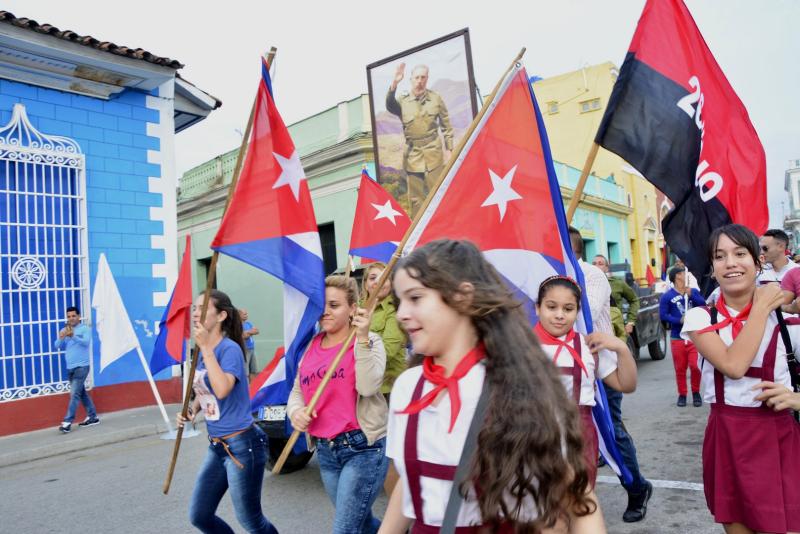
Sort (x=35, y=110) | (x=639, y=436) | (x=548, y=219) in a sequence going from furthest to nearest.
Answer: (x=35, y=110) → (x=639, y=436) → (x=548, y=219)

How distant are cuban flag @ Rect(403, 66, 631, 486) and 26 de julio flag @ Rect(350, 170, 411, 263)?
3.29 metres

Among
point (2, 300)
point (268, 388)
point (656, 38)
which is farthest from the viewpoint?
point (2, 300)

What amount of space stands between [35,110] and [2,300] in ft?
9.49

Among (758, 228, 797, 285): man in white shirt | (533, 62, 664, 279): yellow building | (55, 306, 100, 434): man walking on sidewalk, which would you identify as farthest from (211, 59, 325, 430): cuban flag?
(533, 62, 664, 279): yellow building

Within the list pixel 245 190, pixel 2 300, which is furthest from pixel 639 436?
pixel 2 300

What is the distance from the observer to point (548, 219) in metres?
3.15

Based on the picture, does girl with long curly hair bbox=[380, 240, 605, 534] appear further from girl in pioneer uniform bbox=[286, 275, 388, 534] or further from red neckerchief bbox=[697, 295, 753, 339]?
red neckerchief bbox=[697, 295, 753, 339]

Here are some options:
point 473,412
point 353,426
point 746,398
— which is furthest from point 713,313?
point 353,426

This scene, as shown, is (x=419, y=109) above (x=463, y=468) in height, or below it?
above

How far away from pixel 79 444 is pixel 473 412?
780 centimetres

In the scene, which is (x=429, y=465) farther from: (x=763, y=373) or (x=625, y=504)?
(x=625, y=504)

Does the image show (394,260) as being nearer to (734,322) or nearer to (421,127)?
(734,322)

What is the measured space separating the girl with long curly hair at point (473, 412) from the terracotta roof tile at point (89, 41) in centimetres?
923

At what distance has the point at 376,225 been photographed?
6523mm
